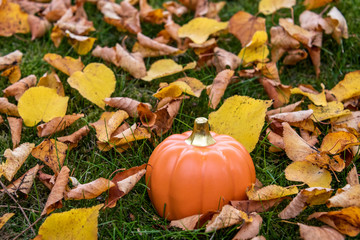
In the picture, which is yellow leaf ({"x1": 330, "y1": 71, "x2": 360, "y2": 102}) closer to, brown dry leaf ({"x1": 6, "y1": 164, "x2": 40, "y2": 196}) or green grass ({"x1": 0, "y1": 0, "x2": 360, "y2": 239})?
green grass ({"x1": 0, "y1": 0, "x2": 360, "y2": 239})

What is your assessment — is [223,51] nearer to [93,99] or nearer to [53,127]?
[93,99]

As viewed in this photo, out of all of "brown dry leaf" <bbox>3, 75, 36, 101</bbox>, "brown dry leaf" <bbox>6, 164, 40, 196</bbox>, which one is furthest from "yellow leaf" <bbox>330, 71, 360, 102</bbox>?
"brown dry leaf" <bbox>3, 75, 36, 101</bbox>

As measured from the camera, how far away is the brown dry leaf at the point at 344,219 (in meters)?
1.54

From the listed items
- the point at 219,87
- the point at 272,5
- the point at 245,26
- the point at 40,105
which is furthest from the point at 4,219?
the point at 272,5

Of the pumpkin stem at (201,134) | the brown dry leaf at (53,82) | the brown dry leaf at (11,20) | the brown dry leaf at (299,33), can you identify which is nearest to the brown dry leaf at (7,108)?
the brown dry leaf at (53,82)

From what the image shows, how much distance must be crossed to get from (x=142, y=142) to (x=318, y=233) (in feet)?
3.11

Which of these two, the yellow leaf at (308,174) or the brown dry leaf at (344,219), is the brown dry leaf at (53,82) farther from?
the brown dry leaf at (344,219)

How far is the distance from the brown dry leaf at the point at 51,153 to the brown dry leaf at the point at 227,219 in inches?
30.1

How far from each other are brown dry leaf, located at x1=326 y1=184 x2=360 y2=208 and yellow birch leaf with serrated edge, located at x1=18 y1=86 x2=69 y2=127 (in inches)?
54.2

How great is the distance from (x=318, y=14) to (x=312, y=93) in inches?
34.2

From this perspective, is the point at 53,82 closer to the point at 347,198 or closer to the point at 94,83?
the point at 94,83

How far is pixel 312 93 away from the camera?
7.89 ft

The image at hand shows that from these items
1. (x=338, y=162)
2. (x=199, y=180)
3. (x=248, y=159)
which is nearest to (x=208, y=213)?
(x=199, y=180)

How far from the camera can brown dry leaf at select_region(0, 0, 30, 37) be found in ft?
9.53
